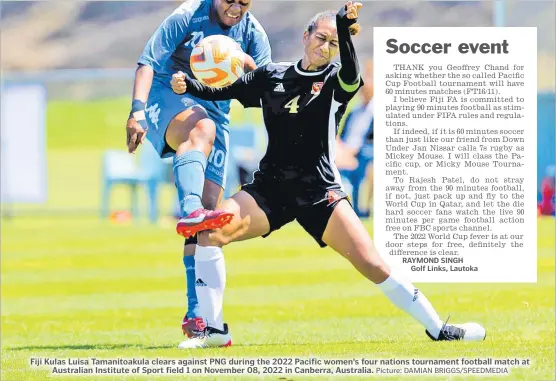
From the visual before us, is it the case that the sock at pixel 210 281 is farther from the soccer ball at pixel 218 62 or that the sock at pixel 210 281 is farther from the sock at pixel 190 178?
the soccer ball at pixel 218 62

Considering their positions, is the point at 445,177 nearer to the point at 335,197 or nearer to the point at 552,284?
the point at 335,197

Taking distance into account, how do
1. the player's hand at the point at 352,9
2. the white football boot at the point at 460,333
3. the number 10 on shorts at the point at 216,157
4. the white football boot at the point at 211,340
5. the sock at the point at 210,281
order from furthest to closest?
1. the number 10 on shorts at the point at 216,157
2. the white football boot at the point at 460,333
3. the white football boot at the point at 211,340
4. the sock at the point at 210,281
5. the player's hand at the point at 352,9

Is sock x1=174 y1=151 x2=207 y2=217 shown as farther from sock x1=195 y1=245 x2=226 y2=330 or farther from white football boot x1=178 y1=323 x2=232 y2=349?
white football boot x1=178 y1=323 x2=232 y2=349

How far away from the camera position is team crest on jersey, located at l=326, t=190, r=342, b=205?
7305 millimetres

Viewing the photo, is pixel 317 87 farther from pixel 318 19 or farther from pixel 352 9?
pixel 352 9

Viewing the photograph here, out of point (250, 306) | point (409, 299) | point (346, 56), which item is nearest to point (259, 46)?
point (346, 56)

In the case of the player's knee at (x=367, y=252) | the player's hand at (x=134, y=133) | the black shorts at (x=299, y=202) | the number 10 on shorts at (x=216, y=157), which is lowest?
the player's knee at (x=367, y=252)

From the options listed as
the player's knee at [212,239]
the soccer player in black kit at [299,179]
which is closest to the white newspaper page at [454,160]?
the soccer player in black kit at [299,179]

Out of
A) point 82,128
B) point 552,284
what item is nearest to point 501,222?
point 552,284

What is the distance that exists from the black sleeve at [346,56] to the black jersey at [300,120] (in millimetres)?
210

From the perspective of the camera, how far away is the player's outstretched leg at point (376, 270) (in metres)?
7.25

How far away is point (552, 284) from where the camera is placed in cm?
1169

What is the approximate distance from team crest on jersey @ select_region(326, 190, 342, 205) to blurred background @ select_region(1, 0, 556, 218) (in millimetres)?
1273

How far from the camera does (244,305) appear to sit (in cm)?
1089
